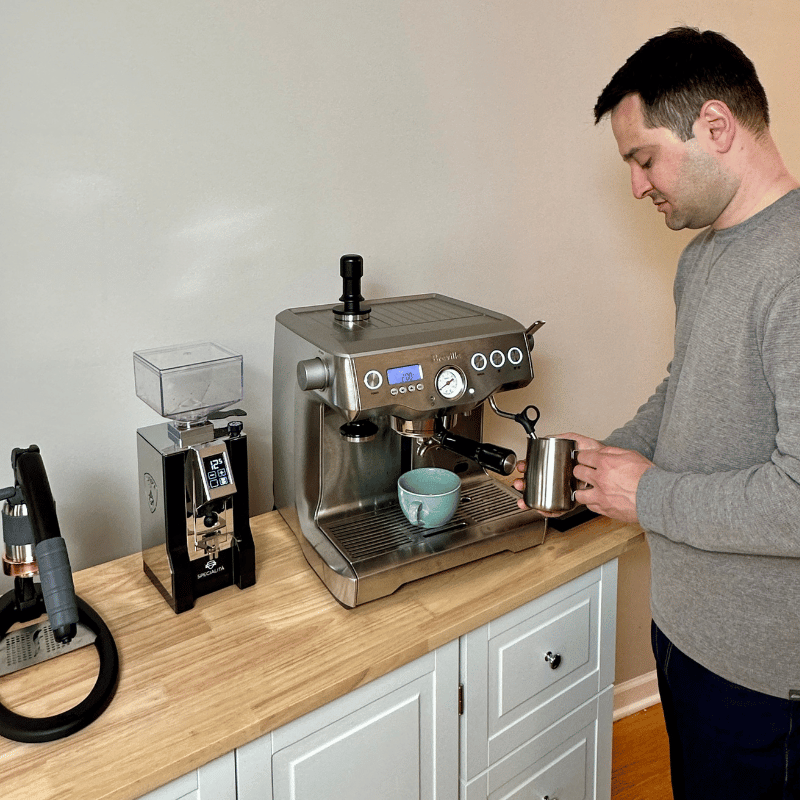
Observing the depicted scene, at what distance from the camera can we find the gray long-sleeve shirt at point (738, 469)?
99 centimetres

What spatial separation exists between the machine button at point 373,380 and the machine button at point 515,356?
0.75 ft

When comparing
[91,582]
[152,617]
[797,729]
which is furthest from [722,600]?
[91,582]

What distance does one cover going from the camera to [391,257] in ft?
5.21

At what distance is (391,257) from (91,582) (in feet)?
2.64

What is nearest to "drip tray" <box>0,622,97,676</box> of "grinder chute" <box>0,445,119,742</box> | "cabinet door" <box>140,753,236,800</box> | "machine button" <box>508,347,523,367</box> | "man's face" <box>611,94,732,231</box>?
"grinder chute" <box>0,445,119,742</box>

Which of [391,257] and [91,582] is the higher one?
[391,257]

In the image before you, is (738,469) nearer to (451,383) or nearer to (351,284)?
(451,383)

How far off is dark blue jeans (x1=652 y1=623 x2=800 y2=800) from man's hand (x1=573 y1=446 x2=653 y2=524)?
25 cm

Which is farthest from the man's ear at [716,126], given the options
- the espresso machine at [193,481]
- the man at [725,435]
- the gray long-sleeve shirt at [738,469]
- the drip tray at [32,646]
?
the drip tray at [32,646]

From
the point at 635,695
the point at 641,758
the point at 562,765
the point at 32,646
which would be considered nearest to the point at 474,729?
the point at 562,765

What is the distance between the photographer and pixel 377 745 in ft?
3.68

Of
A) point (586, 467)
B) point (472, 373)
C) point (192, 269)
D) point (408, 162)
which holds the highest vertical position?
point (408, 162)

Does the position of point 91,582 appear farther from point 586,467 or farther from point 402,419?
point 586,467

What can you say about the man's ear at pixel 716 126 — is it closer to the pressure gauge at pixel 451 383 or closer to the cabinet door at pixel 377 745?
the pressure gauge at pixel 451 383
